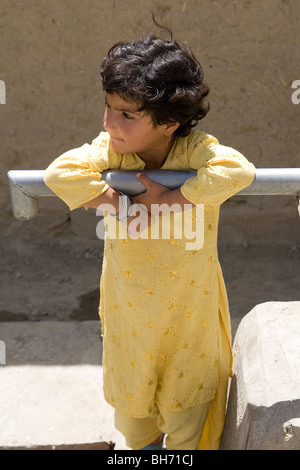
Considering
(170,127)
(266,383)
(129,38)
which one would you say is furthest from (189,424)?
(129,38)

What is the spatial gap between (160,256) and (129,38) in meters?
2.13

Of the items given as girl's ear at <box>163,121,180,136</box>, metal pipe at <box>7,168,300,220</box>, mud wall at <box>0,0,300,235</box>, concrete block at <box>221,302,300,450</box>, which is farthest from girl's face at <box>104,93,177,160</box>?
mud wall at <box>0,0,300,235</box>

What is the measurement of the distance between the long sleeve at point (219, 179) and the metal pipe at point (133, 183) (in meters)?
0.02

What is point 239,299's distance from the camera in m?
3.66

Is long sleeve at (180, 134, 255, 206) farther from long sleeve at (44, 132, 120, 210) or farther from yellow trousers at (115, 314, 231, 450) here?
yellow trousers at (115, 314, 231, 450)

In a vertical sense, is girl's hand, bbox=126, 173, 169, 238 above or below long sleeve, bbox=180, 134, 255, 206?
below

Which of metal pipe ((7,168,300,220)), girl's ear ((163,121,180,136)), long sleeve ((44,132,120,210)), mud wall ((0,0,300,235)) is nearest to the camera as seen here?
metal pipe ((7,168,300,220))

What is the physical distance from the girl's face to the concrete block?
70 centimetres

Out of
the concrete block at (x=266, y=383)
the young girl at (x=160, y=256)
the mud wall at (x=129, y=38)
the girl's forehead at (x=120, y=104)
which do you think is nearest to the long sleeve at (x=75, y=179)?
the young girl at (x=160, y=256)

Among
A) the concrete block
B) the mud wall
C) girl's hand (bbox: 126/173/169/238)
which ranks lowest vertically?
the concrete block

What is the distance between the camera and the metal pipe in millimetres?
1263

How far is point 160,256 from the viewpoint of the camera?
A: 5.41 ft
